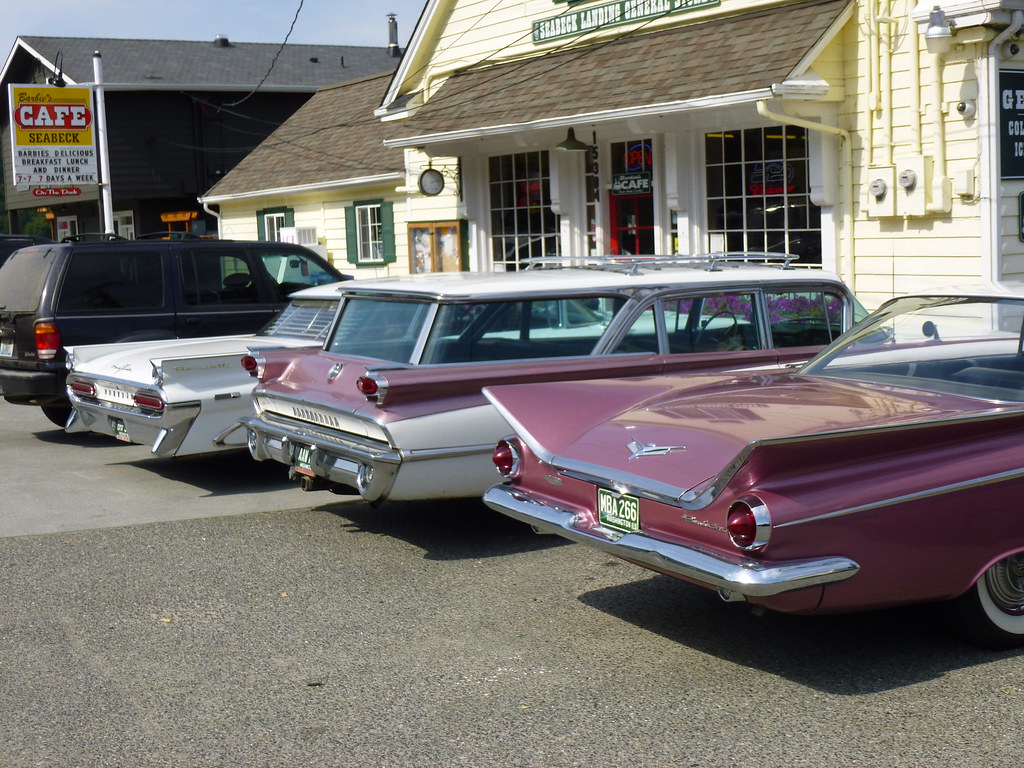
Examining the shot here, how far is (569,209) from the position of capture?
15586 mm

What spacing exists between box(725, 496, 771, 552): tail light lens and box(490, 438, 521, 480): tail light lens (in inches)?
54.7

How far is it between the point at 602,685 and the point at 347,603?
161 cm

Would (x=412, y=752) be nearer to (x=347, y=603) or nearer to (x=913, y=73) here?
(x=347, y=603)

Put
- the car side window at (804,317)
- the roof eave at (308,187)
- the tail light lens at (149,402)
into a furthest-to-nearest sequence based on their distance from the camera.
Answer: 1. the roof eave at (308,187)
2. the tail light lens at (149,402)
3. the car side window at (804,317)

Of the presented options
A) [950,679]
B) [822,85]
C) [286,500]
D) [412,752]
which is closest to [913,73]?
[822,85]

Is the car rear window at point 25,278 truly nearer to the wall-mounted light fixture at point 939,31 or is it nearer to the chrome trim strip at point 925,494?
the wall-mounted light fixture at point 939,31

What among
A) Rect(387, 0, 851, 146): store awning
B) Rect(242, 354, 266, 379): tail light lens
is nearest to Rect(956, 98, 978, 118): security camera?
Rect(387, 0, 851, 146): store awning

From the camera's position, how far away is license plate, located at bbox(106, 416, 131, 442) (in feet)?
29.1

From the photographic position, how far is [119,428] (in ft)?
29.3

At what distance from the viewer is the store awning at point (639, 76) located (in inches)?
460

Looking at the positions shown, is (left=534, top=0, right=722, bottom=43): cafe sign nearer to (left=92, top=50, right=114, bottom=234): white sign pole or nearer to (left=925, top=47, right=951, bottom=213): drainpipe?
(left=925, top=47, right=951, bottom=213): drainpipe

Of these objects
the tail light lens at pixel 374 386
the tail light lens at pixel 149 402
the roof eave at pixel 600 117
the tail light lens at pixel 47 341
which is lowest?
the tail light lens at pixel 149 402

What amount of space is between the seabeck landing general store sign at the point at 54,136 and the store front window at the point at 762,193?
15256 mm

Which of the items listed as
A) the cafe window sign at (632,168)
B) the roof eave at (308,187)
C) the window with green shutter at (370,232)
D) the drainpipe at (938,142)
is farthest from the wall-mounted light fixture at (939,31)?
the window with green shutter at (370,232)
